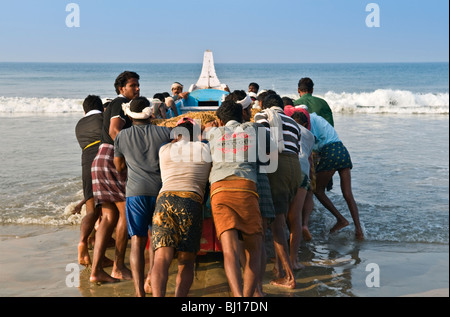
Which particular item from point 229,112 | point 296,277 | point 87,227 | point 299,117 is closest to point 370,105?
point 299,117

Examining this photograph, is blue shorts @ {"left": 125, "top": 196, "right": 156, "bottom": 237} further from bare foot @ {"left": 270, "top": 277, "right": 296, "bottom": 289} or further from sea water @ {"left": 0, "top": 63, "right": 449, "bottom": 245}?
sea water @ {"left": 0, "top": 63, "right": 449, "bottom": 245}

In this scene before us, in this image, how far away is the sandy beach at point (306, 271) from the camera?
15.7ft

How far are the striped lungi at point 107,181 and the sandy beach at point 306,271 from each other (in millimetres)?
882

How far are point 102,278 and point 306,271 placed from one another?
2148 millimetres

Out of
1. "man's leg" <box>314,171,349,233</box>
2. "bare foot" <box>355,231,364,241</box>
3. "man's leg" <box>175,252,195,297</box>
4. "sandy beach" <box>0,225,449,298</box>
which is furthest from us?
"man's leg" <box>314,171,349,233</box>

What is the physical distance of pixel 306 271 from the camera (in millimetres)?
5340

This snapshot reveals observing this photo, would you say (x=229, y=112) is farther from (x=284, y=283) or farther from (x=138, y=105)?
(x=284, y=283)

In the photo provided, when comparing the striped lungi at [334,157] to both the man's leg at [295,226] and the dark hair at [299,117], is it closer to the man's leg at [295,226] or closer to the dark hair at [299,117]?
the dark hair at [299,117]

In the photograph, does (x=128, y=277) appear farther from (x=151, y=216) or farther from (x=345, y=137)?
(x=345, y=137)

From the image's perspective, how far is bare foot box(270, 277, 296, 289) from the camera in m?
4.84

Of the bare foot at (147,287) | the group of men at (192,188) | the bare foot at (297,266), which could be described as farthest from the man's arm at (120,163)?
the bare foot at (297,266)

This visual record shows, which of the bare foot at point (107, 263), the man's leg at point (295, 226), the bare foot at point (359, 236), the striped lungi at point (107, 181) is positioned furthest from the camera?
the bare foot at point (359, 236)

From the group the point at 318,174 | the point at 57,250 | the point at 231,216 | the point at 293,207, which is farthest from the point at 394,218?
the point at 57,250

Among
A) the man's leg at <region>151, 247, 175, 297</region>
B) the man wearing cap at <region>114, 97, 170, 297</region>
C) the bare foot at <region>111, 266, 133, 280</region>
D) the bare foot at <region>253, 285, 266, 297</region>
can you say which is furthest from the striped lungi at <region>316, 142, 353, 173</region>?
the man's leg at <region>151, 247, 175, 297</region>
